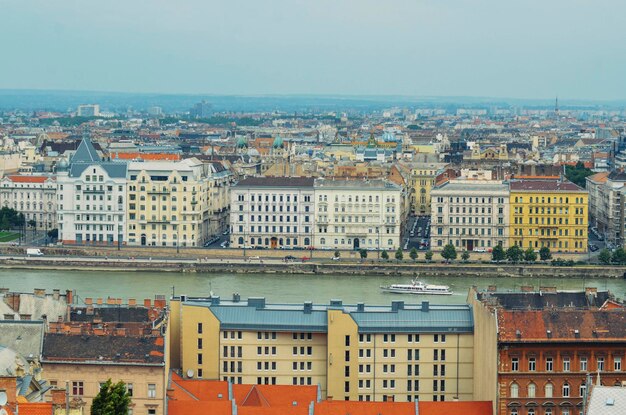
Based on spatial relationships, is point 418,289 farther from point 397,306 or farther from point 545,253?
point 397,306

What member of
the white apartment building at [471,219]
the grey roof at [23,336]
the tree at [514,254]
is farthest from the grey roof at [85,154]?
the grey roof at [23,336]

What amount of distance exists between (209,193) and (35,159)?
1253cm

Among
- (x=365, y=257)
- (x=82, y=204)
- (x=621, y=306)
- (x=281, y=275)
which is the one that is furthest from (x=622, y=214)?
(x=621, y=306)

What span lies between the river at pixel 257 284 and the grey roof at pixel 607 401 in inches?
568

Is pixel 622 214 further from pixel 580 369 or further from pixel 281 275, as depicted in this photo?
pixel 580 369

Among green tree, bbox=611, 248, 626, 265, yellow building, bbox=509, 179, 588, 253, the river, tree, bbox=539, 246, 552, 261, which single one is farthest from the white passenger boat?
yellow building, bbox=509, 179, 588, 253

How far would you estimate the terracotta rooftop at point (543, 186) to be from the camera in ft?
117

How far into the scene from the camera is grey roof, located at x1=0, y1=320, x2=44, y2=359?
15867 millimetres

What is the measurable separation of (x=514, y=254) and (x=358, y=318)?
1654 cm

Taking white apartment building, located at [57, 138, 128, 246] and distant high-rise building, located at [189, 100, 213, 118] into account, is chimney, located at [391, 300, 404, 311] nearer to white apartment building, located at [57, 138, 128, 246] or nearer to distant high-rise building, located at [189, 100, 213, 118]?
white apartment building, located at [57, 138, 128, 246]

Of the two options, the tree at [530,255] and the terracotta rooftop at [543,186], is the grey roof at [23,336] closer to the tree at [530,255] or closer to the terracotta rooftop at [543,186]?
the tree at [530,255]

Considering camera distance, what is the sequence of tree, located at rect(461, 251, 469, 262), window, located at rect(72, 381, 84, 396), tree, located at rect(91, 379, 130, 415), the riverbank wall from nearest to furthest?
tree, located at rect(91, 379, 130, 415)
window, located at rect(72, 381, 84, 396)
the riverbank wall
tree, located at rect(461, 251, 469, 262)

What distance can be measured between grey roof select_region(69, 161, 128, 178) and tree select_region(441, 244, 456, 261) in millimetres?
7532

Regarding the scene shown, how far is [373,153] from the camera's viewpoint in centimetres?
5278
